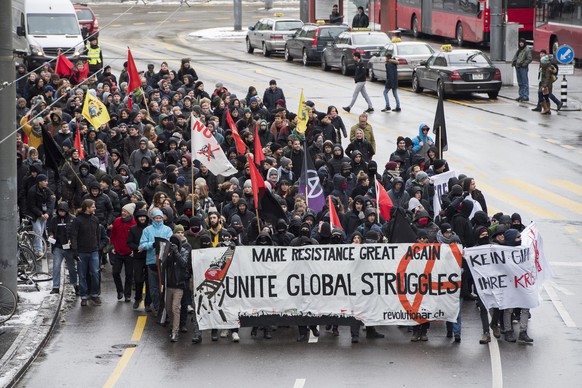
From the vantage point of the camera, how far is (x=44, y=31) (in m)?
41.4

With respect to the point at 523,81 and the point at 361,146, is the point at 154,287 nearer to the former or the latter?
the point at 361,146

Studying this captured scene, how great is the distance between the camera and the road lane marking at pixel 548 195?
77.8 feet

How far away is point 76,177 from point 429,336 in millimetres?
6647

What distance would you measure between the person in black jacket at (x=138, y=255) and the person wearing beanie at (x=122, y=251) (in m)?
0.16

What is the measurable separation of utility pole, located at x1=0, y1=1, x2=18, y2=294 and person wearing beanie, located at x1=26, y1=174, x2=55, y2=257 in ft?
6.25

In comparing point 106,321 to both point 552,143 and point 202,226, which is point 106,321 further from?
point 552,143

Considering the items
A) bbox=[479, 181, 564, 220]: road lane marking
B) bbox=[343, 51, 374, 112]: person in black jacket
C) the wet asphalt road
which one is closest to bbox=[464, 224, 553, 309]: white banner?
the wet asphalt road

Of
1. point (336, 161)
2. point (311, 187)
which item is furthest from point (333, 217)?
point (336, 161)

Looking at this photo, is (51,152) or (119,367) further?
(51,152)

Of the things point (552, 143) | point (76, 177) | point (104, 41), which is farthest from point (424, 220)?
point (104, 41)

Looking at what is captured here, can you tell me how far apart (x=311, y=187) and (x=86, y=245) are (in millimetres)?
3826

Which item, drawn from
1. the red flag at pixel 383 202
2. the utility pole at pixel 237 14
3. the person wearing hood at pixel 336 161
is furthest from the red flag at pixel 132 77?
the utility pole at pixel 237 14

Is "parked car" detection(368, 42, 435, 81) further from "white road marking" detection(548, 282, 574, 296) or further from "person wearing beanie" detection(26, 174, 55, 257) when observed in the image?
"white road marking" detection(548, 282, 574, 296)

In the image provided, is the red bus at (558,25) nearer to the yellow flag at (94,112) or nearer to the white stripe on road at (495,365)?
the yellow flag at (94,112)
